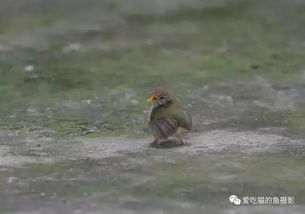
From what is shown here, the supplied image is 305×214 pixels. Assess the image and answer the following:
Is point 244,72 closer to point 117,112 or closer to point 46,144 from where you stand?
point 117,112

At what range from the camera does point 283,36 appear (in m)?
8.09

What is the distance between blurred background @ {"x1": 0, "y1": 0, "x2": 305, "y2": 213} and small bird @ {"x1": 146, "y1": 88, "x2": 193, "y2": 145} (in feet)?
0.36

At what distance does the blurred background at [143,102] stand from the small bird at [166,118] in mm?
111

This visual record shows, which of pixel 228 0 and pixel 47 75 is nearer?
pixel 47 75

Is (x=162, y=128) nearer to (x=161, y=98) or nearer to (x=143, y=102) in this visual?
(x=161, y=98)

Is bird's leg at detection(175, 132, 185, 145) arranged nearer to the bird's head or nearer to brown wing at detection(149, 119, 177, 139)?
brown wing at detection(149, 119, 177, 139)

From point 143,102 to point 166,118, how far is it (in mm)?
930

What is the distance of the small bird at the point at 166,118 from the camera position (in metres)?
5.12

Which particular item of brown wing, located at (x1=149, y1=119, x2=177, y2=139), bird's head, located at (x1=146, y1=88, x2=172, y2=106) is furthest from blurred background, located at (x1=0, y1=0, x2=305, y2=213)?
bird's head, located at (x1=146, y1=88, x2=172, y2=106)

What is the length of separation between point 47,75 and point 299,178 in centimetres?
286

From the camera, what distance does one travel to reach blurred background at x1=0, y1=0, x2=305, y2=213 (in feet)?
14.4

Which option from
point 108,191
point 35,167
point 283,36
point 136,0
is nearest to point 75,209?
point 108,191

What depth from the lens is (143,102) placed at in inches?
241

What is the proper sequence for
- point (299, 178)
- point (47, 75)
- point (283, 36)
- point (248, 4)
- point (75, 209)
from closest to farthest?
point (75, 209) < point (299, 178) < point (47, 75) < point (283, 36) < point (248, 4)
